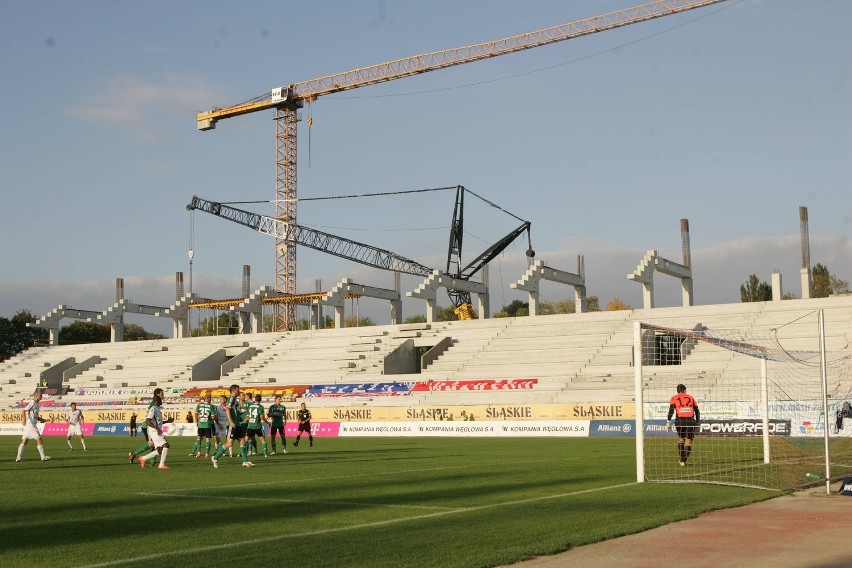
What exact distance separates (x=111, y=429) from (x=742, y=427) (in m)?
37.7

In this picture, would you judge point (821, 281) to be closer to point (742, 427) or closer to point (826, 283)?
point (826, 283)

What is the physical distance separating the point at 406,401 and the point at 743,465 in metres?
34.1

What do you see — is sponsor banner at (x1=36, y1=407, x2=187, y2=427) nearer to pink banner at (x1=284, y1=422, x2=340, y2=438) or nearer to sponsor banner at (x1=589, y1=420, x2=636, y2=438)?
pink banner at (x1=284, y1=422, x2=340, y2=438)

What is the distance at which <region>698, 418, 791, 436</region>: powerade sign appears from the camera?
1358 inches

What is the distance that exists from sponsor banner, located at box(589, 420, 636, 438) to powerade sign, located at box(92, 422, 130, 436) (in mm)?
28285

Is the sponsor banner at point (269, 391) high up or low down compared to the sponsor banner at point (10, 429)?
up

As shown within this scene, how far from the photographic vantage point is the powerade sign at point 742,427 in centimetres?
3450

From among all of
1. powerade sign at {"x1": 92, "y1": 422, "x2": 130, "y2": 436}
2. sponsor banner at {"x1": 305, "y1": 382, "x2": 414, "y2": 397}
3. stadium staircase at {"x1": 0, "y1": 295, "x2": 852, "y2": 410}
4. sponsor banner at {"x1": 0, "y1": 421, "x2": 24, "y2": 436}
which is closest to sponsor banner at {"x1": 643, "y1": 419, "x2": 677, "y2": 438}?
stadium staircase at {"x1": 0, "y1": 295, "x2": 852, "y2": 410}

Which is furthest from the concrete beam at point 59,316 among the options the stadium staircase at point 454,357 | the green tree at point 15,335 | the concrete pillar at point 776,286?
the concrete pillar at point 776,286

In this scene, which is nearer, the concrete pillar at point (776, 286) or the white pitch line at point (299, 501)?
the white pitch line at point (299, 501)

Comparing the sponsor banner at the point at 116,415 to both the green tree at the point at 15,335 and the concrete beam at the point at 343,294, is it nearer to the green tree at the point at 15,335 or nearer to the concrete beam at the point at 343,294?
the concrete beam at the point at 343,294

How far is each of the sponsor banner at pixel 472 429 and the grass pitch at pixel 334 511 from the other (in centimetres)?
1845

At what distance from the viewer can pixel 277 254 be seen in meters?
102

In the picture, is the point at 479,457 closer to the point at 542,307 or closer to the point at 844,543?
the point at 844,543
